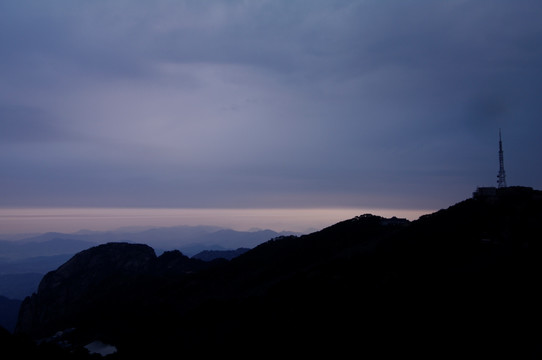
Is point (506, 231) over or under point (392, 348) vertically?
over

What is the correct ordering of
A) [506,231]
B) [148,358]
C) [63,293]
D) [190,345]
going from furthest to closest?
[63,293] < [506,231] < [190,345] < [148,358]

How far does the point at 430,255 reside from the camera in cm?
4606

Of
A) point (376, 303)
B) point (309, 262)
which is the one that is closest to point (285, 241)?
point (309, 262)

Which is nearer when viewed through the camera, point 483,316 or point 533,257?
point 483,316

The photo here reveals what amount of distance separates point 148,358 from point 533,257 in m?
41.1

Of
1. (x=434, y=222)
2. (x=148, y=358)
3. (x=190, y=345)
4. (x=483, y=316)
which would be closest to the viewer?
(x=483, y=316)

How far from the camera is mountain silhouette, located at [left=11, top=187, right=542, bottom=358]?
28.6m

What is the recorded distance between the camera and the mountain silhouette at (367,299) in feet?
93.8

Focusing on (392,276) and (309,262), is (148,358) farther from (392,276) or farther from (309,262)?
(309,262)

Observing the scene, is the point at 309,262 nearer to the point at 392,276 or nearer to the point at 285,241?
the point at 285,241

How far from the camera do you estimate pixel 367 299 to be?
127 ft

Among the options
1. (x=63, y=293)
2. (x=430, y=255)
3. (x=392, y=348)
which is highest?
(x=430, y=255)

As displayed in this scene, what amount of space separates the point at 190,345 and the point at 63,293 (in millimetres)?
80972

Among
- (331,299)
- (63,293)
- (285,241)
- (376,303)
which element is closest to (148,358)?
(331,299)
